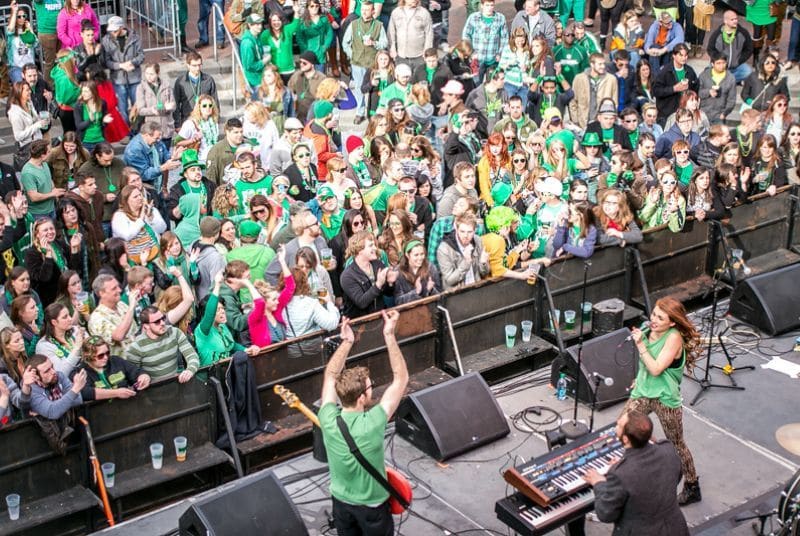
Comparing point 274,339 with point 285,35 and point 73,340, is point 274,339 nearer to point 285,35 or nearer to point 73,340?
point 73,340

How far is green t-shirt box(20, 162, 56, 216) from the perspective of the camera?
1214cm

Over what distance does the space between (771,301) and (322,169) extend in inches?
193

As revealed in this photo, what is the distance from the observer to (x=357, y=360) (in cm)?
1070

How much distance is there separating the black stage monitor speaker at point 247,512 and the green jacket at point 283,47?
845 centimetres

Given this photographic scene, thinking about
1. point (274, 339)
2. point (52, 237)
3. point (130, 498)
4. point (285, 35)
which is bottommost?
point (130, 498)

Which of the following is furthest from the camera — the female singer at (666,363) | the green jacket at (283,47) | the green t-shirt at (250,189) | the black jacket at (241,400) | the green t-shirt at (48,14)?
the green jacket at (283,47)

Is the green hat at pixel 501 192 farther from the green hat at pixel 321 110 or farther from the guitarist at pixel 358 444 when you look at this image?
the guitarist at pixel 358 444

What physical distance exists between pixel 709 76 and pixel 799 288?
16.3 feet

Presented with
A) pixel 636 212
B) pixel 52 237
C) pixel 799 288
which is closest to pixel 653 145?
pixel 636 212

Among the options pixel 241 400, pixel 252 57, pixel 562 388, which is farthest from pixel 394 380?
pixel 252 57

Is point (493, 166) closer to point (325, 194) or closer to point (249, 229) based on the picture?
point (325, 194)

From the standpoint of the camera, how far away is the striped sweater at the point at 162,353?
9.75m

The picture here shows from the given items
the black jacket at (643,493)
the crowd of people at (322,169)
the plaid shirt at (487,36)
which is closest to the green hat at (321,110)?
the crowd of people at (322,169)

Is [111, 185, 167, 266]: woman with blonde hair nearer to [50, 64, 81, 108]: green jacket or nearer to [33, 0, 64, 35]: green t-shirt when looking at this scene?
[50, 64, 81, 108]: green jacket
